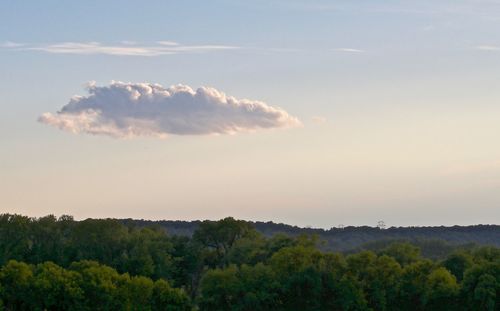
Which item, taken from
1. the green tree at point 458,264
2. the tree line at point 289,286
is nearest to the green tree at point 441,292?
the tree line at point 289,286

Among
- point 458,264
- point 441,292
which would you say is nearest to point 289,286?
point 441,292

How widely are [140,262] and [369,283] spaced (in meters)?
46.3

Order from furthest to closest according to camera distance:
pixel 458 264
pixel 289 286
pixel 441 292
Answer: pixel 458 264
pixel 289 286
pixel 441 292

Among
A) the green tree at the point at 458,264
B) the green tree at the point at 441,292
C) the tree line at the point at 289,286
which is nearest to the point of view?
the tree line at the point at 289,286

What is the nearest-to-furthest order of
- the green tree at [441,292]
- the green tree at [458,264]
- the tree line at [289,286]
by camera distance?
the tree line at [289,286]
the green tree at [441,292]
the green tree at [458,264]

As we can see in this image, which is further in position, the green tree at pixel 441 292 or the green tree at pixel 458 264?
the green tree at pixel 458 264

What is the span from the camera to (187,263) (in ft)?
642

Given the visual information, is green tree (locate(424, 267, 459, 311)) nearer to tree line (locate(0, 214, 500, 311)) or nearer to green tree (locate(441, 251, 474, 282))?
tree line (locate(0, 214, 500, 311))

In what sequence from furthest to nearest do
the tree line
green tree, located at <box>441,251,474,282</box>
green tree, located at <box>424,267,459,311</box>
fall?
green tree, located at <box>441,251,474,282</box>
green tree, located at <box>424,267,459,311</box>
the tree line

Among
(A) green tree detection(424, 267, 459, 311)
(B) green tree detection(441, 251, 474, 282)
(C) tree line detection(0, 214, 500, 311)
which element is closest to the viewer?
(C) tree line detection(0, 214, 500, 311)

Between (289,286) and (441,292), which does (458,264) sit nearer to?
(441,292)

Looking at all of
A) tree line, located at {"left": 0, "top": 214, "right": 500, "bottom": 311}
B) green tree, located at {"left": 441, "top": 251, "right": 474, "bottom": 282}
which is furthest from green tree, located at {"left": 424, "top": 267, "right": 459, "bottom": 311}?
green tree, located at {"left": 441, "top": 251, "right": 474, "bottom": 282}

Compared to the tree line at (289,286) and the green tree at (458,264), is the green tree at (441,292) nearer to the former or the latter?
the tree line at (289,286)

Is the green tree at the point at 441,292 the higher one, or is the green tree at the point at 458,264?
the green tree at the point at 458,264
